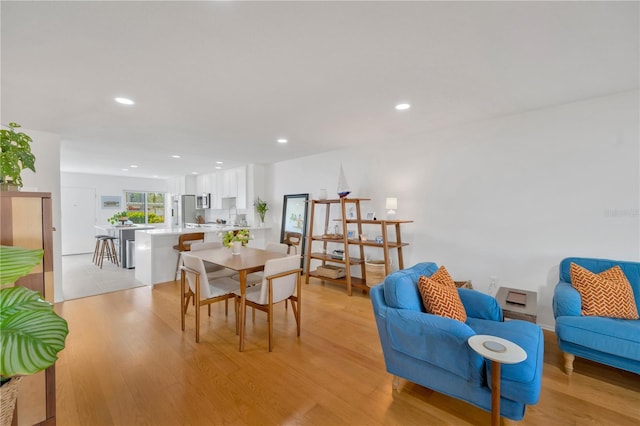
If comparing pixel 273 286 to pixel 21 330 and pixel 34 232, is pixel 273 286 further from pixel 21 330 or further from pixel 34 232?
pixel 21 330

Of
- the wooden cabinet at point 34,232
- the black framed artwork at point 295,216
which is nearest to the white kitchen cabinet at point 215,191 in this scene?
the black framed artwork at point 295,216

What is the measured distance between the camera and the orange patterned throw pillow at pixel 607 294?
2.11 meters

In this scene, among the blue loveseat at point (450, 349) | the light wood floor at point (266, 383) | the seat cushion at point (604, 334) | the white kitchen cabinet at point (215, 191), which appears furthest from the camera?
the white kitchen cabinet at point (215, 191)

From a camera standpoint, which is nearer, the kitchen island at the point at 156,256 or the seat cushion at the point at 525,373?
the seat cushion at the point at 525,373

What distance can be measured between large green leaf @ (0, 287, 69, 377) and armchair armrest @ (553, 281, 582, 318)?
3085mm

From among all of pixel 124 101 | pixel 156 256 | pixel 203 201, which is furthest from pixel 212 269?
pixel 203 201

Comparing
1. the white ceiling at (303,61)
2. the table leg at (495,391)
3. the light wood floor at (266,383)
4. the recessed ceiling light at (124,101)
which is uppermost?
the white ceiling at (303,61)

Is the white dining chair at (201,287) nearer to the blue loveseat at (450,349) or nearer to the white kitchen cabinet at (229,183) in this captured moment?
the blue loveseat at (450,349)

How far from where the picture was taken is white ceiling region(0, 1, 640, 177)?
1489mm

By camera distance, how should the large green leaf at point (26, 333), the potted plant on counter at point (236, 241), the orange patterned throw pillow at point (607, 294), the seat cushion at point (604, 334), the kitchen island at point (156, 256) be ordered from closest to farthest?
the large green leaf at point (26, 333) → the seat cushion at point (604, 334) → the orange patterned throw pillow at point (607, 294) → the potted plant on counter at point (236, 241) → the kitchen island at point (156, 256)

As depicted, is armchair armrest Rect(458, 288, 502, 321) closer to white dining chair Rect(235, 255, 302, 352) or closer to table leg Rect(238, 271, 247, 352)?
white dining chair Rect(235, 255, 302, 352)

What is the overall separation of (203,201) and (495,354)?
25.2 ft

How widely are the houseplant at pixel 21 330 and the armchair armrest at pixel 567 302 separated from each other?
3.09 m

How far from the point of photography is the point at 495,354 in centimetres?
132
